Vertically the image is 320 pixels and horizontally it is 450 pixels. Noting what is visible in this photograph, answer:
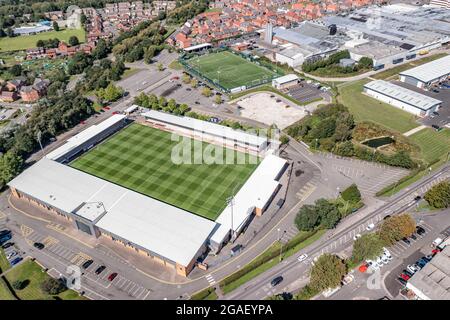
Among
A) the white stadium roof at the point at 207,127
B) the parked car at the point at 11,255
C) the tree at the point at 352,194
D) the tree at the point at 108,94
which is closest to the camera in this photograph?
the parked car at the point at 11,255

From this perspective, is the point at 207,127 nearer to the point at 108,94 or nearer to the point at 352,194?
the point at 108,94

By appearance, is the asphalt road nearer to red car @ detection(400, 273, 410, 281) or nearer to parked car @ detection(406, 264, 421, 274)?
red car @ detection(400, 273, 410, 281)

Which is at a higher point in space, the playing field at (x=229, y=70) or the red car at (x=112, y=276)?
the playing field at (x=229, y=70)

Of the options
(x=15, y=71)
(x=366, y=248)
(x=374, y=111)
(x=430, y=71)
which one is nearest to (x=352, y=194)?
(x=366, y=248)

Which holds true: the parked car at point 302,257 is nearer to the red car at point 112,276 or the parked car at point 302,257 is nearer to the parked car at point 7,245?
the red car at point 112,276

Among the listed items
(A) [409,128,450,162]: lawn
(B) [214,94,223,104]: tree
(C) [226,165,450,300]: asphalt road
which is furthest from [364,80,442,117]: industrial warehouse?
(B) [214,94,223,104]: tree

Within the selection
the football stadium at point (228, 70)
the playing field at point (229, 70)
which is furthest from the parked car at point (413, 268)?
the playing field at point (229, 70)
